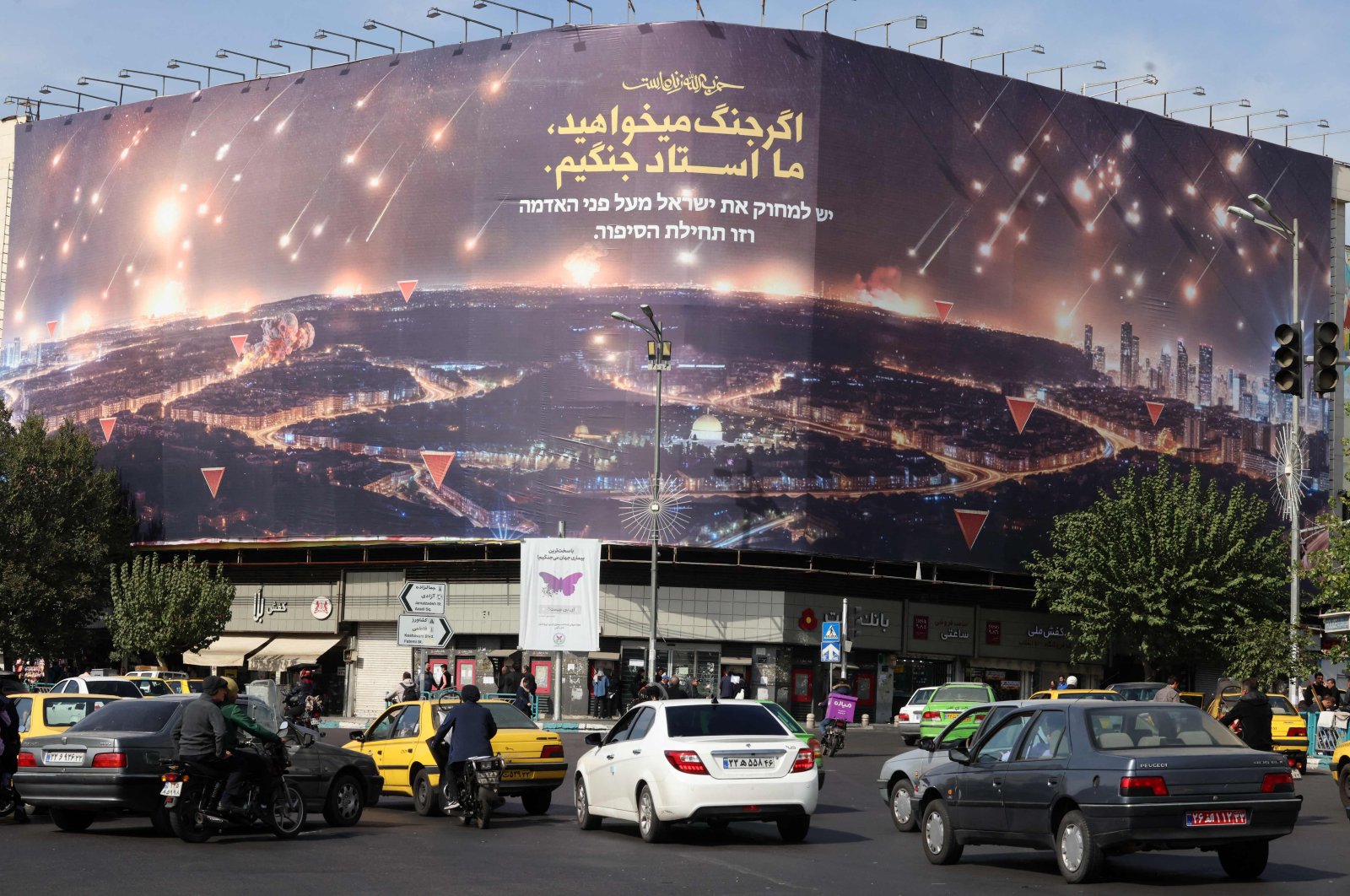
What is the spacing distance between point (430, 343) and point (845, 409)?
43.3ft

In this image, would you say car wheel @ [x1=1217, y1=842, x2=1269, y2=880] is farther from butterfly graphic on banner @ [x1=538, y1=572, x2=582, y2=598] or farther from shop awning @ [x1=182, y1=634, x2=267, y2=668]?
shop awning @ [x1=182, y1=634, x2=267, y2=668]

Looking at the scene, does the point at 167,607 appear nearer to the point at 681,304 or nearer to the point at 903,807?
the point at 681,304

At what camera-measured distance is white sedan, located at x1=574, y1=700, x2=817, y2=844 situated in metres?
16.0

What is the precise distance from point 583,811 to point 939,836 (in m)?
4.44

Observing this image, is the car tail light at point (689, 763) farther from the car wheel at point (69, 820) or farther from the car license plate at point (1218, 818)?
the car wheel at point (69, 820)

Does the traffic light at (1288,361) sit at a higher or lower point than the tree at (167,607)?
higher

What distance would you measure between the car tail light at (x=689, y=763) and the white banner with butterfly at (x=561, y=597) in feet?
103

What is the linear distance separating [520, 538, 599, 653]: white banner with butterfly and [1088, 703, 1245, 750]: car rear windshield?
1355 inches

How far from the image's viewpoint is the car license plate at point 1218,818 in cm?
1271

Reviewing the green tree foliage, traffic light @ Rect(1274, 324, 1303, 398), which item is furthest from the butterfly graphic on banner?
traffic light @ Rect(1274, 324, 1303, 398)

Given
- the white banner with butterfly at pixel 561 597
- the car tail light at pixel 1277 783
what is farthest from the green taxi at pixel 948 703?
the car tail light at pixel 1277 783

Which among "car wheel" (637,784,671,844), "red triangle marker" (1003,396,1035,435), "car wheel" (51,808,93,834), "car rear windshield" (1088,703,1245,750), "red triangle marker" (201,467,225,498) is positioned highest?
"red triangle marker" (1003,396,1035,435)

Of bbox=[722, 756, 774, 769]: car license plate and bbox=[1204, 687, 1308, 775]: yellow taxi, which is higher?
bbox=[722, 756, 774, 769]: car license plate

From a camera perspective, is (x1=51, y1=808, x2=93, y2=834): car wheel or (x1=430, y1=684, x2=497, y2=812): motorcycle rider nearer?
(x1=51, y1=808, x2=93, y2=834): car wheel
